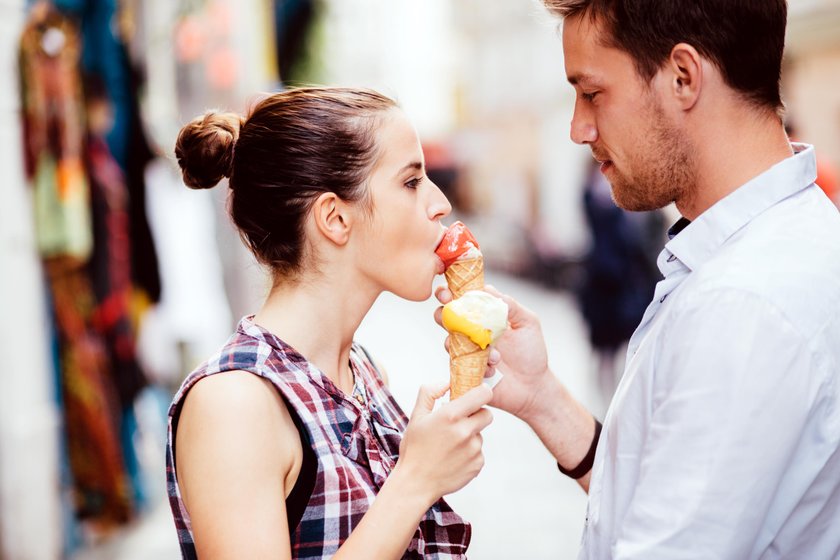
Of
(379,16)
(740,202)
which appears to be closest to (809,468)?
(740,202)

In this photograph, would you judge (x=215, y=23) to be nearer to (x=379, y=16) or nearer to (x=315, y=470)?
(x=315, y=470)

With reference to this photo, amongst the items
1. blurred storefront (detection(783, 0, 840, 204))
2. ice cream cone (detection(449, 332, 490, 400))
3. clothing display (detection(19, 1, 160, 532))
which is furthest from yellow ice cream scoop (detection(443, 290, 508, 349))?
blurred storefront (detection(783, 0, 840, 204))

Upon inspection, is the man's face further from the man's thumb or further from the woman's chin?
the man's thumb

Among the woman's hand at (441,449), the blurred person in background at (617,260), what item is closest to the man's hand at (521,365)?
the woman's hand at (441,449)

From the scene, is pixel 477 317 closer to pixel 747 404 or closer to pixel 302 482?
pixel 302 482

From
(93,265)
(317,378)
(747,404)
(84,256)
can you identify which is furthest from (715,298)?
(93,265)

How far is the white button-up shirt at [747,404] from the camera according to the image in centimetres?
161

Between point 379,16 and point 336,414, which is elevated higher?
point 379,16

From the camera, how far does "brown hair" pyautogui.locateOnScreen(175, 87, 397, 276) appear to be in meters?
2.17

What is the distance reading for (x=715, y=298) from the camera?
1.68 metres

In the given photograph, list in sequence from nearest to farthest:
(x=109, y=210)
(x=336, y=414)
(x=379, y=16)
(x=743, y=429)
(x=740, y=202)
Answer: (x=743, y=429) < (x=740, y=202) < (x=336, y=414) < (x=109, y=210) < (x=379, y=16)

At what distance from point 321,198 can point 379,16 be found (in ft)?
207

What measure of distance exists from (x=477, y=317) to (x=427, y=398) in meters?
0.28

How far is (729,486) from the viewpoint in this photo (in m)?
1.61
